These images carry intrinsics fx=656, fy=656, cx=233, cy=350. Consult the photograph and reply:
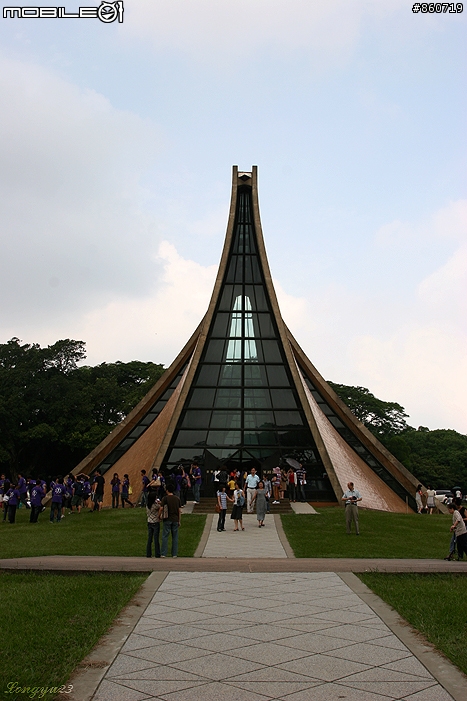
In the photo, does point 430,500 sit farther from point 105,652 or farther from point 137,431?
point 105,652

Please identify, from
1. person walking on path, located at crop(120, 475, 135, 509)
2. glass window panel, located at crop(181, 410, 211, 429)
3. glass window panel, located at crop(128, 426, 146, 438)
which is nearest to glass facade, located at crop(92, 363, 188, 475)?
glass window panel, located at crop(128, 426, 146, 438)

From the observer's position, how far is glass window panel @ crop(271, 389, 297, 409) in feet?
90.8

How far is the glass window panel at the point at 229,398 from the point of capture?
2769cm

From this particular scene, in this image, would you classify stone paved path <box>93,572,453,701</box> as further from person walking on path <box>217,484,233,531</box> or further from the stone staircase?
the stone staircase

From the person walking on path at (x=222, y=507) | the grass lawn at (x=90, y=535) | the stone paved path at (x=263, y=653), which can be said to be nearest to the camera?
the stone paved path at (x=263, y=653)

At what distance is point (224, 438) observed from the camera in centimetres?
2669

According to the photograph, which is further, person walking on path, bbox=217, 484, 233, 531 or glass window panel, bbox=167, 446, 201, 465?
glass window panel, bbox=167, 446, 201, 465

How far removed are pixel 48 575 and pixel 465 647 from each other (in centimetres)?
626

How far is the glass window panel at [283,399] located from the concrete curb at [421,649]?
61.3ft

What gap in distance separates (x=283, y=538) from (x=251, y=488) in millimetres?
4681

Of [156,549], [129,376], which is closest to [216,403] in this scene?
[156,549]

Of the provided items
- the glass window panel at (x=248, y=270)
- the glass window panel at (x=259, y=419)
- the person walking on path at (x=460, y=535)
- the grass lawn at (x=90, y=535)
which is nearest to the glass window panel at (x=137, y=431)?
the glass window panel at (x=259, y=419)

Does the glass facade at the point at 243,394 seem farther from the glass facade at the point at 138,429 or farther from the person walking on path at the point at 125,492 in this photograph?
the glass facade at the point at 138,429

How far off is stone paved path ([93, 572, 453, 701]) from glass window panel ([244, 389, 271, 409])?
18.8 metres
